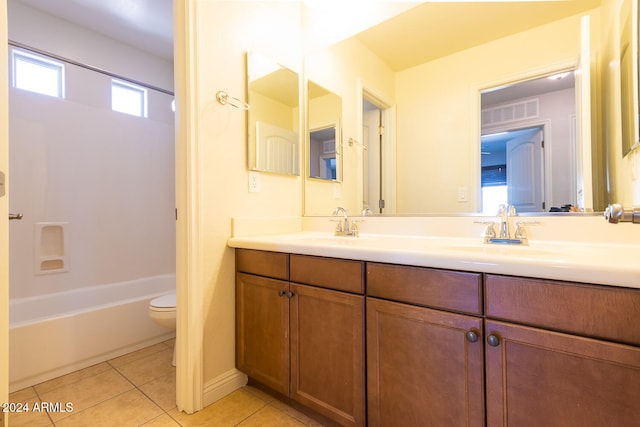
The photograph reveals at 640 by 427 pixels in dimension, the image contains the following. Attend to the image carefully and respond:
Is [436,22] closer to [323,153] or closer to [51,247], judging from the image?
[323,153]

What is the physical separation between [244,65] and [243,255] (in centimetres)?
101

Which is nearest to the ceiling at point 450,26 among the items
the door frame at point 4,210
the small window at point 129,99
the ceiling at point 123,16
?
the door frame at point 4,210

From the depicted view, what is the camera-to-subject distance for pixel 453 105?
4.63 feet

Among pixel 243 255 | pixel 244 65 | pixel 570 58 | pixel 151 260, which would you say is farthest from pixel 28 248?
pixel 570 58

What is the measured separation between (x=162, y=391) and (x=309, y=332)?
0.92 metres

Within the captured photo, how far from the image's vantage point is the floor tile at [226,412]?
4.10ft

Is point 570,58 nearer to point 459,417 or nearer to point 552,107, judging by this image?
point 552,107

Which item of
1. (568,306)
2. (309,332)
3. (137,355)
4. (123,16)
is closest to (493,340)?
(568,306)

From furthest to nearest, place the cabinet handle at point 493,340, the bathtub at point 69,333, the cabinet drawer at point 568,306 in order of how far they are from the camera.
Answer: the bathtub at point 69,333 < the cabinet handle at point 493,340 < the cabinet drawer at point 568,306

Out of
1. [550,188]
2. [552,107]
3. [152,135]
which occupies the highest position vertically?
[152,135]

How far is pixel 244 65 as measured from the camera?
1.55 m

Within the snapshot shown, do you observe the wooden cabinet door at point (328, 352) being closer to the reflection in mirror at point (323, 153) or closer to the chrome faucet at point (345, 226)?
the chrome faucet at point (345, 226)

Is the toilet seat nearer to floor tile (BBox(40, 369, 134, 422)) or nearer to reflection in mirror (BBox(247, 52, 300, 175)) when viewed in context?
floor tile (BBox(40, 369, 134, 422))

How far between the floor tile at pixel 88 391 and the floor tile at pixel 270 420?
719 millimetres
